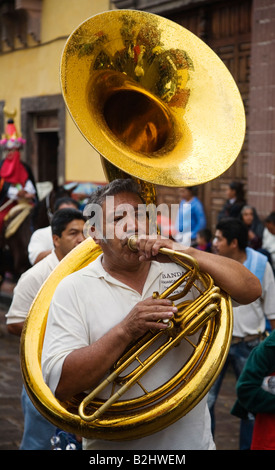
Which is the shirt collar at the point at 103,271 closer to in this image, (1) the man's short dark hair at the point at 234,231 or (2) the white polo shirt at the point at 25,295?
(2) the white polo shirt at the point at 25,295

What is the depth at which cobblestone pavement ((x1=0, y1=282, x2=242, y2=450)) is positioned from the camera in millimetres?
5098

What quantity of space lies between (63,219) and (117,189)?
5.71 feet

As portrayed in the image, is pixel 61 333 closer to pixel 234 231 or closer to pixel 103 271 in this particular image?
pixel 103 271

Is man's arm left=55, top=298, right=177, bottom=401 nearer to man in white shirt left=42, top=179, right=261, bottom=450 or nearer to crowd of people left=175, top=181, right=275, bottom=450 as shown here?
man in white shirt left=42, top=179, right=261, bottom=450

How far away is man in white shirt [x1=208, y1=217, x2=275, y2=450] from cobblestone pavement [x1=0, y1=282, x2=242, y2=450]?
679mm

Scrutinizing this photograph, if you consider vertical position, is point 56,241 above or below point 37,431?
above

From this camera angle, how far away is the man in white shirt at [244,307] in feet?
15.1

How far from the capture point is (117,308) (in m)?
2.55

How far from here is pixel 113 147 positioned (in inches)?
107

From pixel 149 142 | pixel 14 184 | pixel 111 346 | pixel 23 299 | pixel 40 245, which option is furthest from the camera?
pixel 14 184

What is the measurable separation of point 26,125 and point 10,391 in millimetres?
9001

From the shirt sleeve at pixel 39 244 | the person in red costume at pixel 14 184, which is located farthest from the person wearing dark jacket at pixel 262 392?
the person in red costume at pixel 14 184

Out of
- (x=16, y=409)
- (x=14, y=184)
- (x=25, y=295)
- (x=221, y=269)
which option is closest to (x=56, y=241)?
(x=25, y=295)

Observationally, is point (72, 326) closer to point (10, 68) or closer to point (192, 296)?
point (192, 296)
